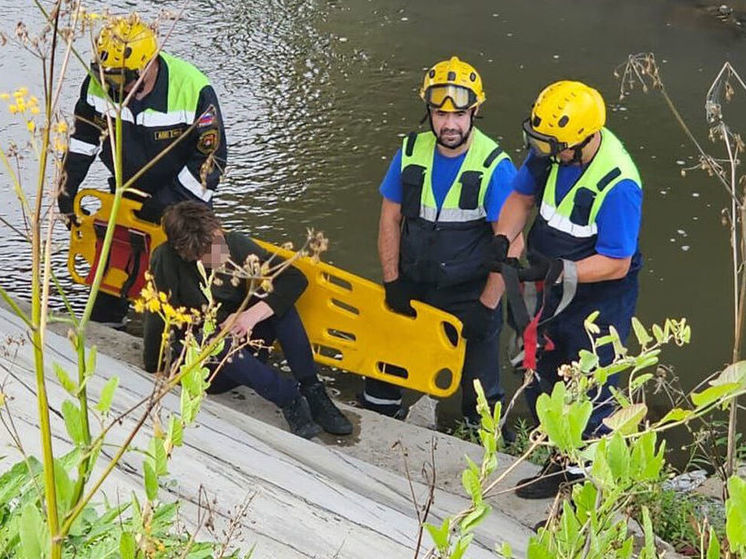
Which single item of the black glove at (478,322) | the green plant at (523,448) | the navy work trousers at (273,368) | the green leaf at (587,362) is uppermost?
the green leaf at (587,362)

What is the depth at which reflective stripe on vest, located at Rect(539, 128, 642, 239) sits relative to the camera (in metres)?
3.72

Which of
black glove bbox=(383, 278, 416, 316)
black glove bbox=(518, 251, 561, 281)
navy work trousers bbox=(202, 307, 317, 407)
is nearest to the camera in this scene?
black glove bbox=(518, 251, 561, 281)

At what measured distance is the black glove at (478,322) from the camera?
4465 millimetres

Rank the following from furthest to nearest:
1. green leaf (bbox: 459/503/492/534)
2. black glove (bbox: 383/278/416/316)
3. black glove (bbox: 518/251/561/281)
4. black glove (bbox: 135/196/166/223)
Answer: black glove (bbox: 135/196/166/223), black glove (bbox: 383/278/416/316), black glove (bbox: 518/251/561/281), green leaf (bbox: 459/503/492/534)

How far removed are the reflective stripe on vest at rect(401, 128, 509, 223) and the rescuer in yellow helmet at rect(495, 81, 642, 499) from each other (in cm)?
14

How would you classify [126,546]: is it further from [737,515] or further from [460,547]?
[737,515]

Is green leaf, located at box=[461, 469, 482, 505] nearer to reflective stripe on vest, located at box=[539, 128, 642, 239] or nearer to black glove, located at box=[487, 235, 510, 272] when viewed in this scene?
reflective stripe on vest, located at box=[539, 128, 642, 239]

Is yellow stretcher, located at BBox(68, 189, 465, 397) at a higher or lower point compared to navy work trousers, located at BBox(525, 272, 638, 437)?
lower

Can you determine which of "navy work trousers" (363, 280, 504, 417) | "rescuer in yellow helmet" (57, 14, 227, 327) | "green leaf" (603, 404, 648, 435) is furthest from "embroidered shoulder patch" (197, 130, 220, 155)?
"green leaf" (603, 404, 648, 435)

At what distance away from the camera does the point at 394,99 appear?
28.8 feet

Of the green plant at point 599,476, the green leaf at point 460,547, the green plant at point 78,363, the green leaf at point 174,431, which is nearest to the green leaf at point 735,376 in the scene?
the green plant at point 599,476

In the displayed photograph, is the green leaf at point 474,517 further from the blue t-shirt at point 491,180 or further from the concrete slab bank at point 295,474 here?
the blue t-shirt at point 491,180

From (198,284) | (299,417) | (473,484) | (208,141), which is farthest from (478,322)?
(473,484)

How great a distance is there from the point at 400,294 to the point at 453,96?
37.5 inches
